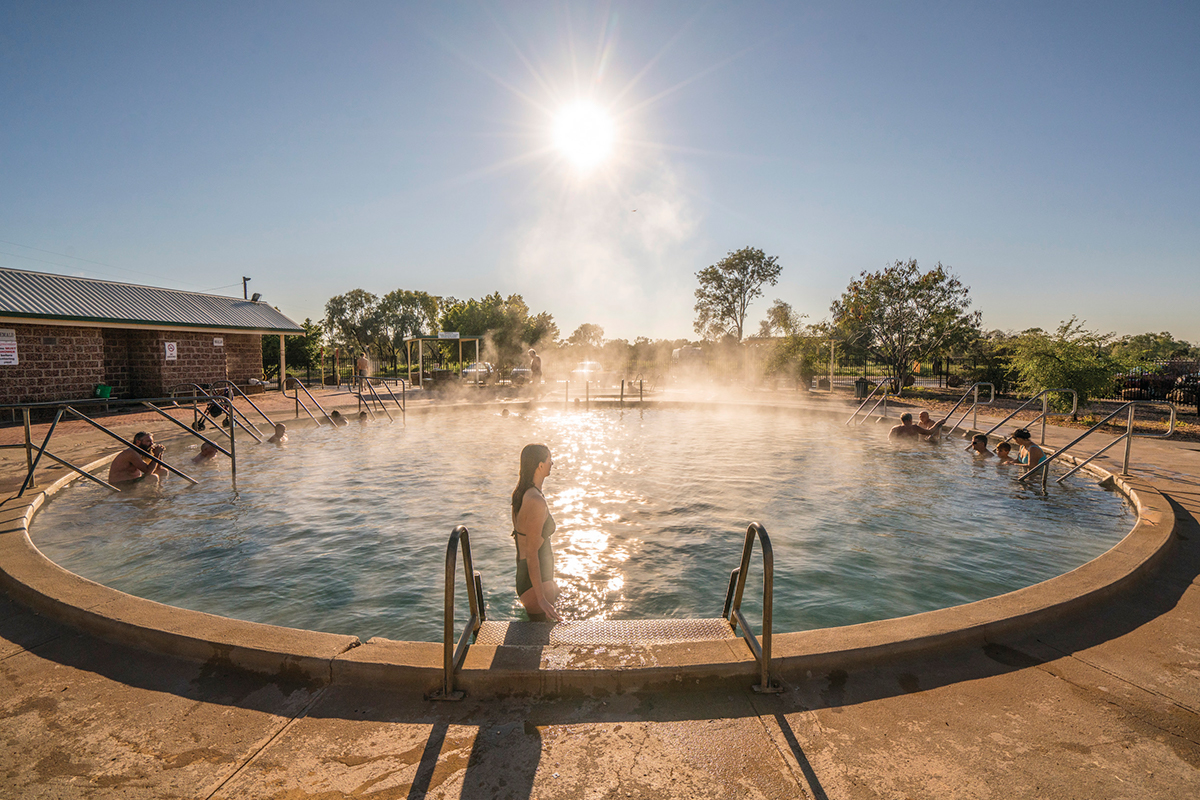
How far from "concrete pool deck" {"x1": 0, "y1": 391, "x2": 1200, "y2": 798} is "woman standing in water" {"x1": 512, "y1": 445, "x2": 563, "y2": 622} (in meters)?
1.13

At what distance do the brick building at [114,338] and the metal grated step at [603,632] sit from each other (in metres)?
17.2

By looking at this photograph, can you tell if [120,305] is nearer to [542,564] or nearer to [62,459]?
[62,459]

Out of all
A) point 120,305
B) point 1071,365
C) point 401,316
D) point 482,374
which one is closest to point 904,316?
point 1071,365

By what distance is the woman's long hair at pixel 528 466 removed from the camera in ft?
12.2

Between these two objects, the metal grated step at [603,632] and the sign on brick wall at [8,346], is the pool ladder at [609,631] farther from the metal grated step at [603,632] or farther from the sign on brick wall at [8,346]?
the sign on brick wall at [8,346]

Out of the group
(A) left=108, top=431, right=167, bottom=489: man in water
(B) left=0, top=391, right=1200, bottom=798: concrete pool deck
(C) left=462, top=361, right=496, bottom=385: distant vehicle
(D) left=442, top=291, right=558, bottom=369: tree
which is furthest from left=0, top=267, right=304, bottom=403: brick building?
(B) left=0, top=391, right=1200, bottom=798: concrete pool deck

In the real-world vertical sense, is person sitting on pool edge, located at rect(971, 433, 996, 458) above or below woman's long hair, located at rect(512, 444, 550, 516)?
below

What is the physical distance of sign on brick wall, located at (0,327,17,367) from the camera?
1387cm

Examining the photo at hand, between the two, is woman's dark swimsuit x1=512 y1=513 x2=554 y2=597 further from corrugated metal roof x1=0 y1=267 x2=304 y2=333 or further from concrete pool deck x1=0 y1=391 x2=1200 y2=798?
corrugated metal roof x1=0 y1=267 x2=304 y2=333

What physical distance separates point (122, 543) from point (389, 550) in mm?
2832

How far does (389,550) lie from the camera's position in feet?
20.5

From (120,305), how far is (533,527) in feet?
66.8

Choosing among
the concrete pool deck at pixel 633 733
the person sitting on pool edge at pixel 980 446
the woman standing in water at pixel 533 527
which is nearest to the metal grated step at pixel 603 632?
the woman standing in water at pixel 533 527

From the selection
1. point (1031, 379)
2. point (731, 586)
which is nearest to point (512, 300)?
point (1031, 379)
